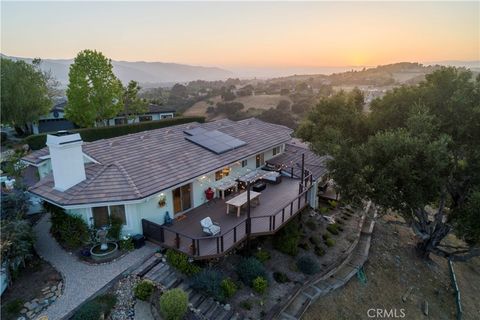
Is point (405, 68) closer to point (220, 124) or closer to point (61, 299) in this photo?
point (220, 124)

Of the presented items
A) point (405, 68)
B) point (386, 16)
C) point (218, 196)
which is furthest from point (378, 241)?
point (405, 68)

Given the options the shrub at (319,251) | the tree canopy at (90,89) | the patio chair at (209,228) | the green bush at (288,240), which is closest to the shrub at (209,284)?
the patio chair at (209,228)

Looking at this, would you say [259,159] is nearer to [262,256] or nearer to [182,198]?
[182,198]

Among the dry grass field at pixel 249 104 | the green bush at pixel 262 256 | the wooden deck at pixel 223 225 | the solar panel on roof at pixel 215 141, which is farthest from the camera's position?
the dry grass field at pixel 249 104

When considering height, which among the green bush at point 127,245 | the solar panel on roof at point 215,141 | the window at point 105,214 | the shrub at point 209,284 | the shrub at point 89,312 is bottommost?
the shrub at point 209,284

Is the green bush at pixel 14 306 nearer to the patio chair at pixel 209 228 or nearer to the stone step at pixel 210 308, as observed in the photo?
the stone step at pixel 210 308
